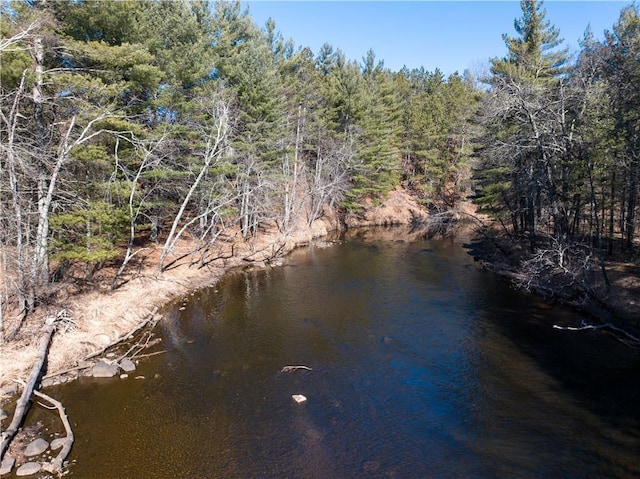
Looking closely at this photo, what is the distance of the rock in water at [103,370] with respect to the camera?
13.2 m

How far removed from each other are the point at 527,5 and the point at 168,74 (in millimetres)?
23428

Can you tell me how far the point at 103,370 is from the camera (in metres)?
13.3

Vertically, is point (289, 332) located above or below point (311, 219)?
below

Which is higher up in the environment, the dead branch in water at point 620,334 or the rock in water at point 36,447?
the dead branch in water at point 620,334

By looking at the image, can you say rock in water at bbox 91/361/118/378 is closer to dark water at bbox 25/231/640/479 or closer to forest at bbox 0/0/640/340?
dark water at bbox 25/231/640/479

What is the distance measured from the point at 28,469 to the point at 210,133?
18820 millimetres

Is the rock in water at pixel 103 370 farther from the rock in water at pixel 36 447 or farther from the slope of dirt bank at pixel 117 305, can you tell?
the rock in water at pixel 36 447

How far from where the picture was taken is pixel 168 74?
71.8 feet

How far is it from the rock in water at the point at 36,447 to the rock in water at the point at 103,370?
3.18 m

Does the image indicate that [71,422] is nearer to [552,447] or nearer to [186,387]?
[186,387]

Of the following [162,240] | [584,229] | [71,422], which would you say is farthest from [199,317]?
[584,229]

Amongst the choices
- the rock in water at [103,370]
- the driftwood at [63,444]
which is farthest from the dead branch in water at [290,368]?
the driftwood at [63,444]

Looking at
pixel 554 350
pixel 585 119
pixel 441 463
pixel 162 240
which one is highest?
pixel 585 119

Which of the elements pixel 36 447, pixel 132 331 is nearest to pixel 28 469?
pixel 36 447
